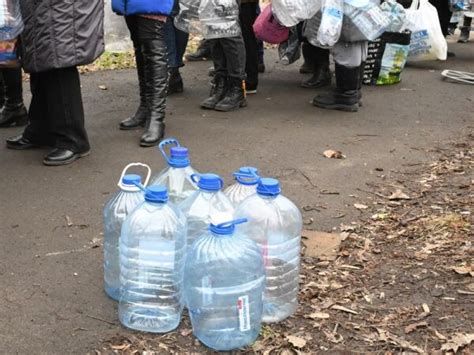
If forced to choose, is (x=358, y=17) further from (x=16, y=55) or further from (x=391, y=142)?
(x=16, y=55)

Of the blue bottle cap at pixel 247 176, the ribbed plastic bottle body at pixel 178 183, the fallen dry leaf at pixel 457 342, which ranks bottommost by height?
the fallen dry leaf at pixel 457 342

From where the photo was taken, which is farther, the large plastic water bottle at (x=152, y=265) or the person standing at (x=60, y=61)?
the person standing at (x=60, y=61)

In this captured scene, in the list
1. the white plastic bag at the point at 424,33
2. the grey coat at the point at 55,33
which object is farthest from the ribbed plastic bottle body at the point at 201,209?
the white plastic bag at the point at 424,33

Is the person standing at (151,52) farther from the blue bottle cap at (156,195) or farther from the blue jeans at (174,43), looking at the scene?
the blue bottle cap at (156,195)

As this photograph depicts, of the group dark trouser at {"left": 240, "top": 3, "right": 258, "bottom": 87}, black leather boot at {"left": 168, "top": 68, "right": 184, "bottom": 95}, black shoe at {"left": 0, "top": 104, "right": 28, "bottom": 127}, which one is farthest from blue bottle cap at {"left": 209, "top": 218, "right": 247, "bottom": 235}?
black leather boot at {"left": 168, "top": 68, "right": 184, "bottom": 95}

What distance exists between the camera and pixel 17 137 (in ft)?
17.3

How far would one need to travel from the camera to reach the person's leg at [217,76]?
613cm

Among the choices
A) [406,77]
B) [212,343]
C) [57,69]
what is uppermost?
[57,69]

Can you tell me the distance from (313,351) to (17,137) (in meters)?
3.31

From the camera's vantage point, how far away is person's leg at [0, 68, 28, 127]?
5.62m

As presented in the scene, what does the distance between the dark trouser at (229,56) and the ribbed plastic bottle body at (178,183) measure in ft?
9.27

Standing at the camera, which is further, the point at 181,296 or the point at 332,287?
the point at 332,287

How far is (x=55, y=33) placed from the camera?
4.39 meters

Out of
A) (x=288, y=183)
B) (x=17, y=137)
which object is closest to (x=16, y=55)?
(x=17, y=137)
